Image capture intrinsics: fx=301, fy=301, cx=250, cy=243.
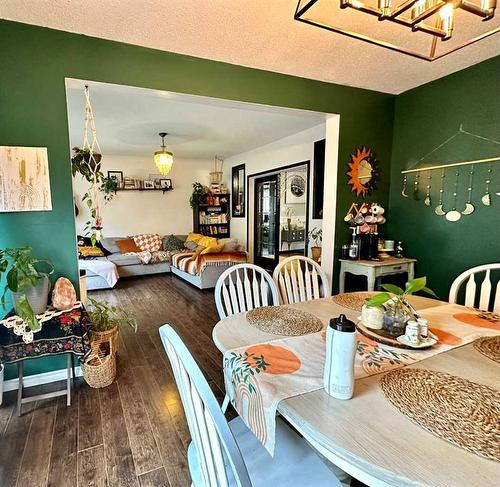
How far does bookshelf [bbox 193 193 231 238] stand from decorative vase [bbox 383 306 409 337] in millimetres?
6111

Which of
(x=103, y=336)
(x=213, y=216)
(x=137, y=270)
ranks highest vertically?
(x=213, y=216)

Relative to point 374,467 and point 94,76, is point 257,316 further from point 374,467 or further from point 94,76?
point 94,76

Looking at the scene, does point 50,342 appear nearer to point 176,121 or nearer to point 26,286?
point 26,286

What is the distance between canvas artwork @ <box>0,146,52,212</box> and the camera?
1954 mm

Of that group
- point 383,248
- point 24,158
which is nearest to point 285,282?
point 383,248

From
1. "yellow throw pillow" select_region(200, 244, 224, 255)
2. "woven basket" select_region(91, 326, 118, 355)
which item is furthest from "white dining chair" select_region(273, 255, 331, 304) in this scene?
"yellow throw pillow" select_region(200, 244, 224, 255)

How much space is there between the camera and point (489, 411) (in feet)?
2.75

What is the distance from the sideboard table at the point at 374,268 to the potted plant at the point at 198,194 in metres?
4.54

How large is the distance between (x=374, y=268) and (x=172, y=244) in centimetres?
450

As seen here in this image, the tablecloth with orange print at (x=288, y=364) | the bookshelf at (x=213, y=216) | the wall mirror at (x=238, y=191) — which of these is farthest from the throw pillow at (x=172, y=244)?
the tablecloth with orange print at (x=288, y=364)

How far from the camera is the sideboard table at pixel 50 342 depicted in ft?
5.93

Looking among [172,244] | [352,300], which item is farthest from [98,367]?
[172,244]

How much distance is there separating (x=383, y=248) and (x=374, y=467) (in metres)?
2.78

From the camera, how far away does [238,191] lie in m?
6.86
